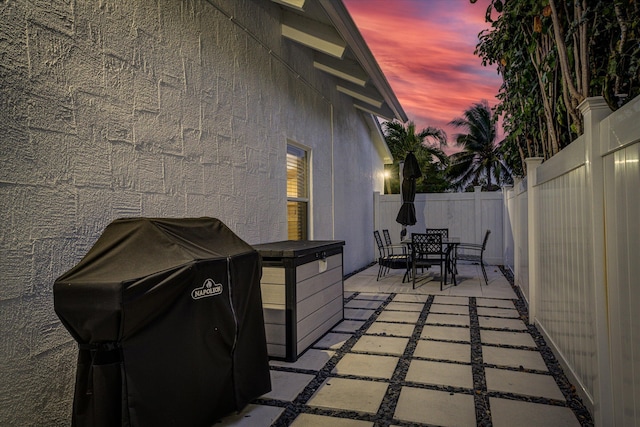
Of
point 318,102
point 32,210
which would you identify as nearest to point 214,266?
point 32,210

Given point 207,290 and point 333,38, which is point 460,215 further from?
point 207,290

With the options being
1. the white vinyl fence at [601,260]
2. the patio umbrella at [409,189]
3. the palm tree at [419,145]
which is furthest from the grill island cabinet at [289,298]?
the palm tree at [419,145]

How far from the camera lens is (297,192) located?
6098 mm

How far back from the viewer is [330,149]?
7.42m

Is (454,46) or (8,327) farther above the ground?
(454,46)

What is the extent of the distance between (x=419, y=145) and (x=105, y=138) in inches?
818

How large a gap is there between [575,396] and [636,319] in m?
1.46

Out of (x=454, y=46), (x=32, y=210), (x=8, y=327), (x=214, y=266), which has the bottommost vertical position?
(x=8, y=327)

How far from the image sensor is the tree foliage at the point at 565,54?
102 inches

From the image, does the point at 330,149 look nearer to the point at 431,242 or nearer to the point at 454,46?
the point at 431,242

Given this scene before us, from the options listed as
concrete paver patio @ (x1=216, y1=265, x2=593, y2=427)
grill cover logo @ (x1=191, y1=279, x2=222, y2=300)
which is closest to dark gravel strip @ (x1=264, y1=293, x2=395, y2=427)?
concrete paver patio @ (x1=216, y1=265, x2=593, y2=427)

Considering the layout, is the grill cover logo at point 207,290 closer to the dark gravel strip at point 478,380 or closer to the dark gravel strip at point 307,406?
the dark gravel strip at point 307,406

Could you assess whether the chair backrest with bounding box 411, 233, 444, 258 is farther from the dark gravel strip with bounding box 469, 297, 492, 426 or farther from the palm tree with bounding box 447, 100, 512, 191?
the palm tree with bounding box 447, 100, 512, 191

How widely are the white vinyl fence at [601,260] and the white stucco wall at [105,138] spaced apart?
274 centimetres
